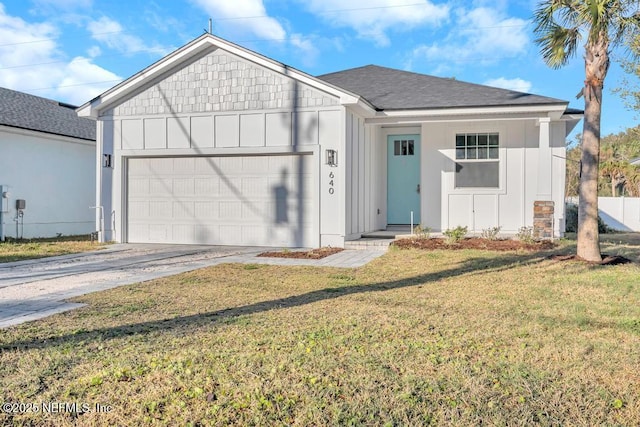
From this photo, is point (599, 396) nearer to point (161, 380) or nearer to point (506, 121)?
point (161, 380)

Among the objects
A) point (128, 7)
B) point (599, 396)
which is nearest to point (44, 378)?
point (599, 396)

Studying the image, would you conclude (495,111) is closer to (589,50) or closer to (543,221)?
(543,221)

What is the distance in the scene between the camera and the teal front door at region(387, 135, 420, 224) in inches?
516

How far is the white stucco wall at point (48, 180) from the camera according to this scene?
13859 millimetres

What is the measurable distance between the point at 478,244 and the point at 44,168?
12611 mm

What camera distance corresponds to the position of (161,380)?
308cm

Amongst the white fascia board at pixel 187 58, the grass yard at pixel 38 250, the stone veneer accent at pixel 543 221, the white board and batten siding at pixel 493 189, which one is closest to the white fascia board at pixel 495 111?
the white board and batten siding at pixel 493 189

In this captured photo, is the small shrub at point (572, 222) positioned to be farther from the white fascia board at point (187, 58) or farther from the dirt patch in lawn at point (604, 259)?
the white fascia board at point (187, 58)

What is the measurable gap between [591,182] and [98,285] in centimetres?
771

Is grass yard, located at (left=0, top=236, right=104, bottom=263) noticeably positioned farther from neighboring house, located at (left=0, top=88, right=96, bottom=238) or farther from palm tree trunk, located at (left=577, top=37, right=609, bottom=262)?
palm tree trunk, located at (left=577, top=37, right=609, bottom=262)

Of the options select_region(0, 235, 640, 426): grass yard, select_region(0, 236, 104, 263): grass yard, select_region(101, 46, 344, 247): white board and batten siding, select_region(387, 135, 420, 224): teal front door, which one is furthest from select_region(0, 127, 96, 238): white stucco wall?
select_region(0, 235, 640, 426): grass yard

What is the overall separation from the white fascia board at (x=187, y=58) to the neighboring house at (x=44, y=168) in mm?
3235

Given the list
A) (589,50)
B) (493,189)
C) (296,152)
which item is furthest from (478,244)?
(296,152)

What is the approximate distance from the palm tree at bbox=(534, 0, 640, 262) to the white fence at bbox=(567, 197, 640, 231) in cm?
1225
